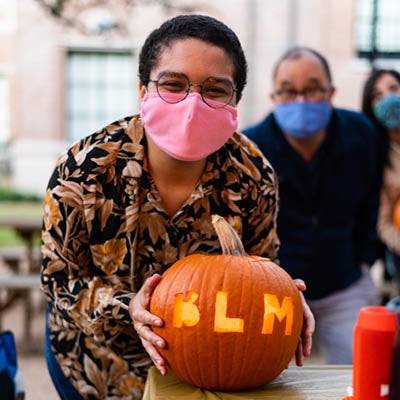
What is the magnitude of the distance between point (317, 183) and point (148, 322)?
63.6 inches

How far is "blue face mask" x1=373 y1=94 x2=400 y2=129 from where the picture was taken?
13.9 feet

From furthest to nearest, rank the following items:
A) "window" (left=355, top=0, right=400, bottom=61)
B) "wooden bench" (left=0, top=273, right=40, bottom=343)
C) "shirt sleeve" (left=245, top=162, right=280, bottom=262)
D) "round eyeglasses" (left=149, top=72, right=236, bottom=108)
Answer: "window" (left=355, top=0, right=400, bottom=61), "wooden bench" (left=0, top=273, right=40, bottom=343), "shirt sleeve" (left=245, top=162, right=280, bottom=262), "round eyeglasses" (left=149, top=72, right=236, bottom=108)

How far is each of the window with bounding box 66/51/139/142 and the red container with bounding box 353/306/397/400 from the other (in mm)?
16401

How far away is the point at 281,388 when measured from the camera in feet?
5.99

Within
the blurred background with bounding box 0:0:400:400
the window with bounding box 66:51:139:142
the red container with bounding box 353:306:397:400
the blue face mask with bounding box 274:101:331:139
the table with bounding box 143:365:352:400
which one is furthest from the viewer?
the window with bounding box 66:51:139:142

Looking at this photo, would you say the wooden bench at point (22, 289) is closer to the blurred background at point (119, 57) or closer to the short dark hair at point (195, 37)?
the short dark hair at point (195, 37)

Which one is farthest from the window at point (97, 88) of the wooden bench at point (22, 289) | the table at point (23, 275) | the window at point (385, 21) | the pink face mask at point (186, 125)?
the pink face mask at point (186, 125)

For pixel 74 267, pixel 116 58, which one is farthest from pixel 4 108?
pixel 74 267

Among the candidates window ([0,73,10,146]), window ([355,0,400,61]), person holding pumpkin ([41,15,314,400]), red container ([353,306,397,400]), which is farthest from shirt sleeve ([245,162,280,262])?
window ([0,73,10,146])

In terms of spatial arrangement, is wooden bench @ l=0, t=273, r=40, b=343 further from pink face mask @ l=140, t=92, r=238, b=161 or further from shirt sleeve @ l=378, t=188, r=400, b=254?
pink face mask @ l=140, t=92, r=238, b=161

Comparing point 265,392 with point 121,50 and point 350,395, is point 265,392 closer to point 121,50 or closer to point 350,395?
point 350,395

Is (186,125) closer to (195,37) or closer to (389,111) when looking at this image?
(195,37)

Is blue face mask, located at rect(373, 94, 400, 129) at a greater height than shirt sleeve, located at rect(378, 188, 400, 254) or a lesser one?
greater

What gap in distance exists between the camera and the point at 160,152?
2.02m
